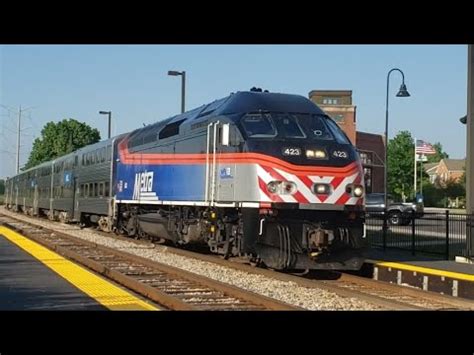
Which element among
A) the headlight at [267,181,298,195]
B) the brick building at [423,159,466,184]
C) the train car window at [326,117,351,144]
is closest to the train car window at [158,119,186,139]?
the train car window at [326,117,351,144]

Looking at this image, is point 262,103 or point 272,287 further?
point 262,103

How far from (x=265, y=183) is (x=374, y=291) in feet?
9.51

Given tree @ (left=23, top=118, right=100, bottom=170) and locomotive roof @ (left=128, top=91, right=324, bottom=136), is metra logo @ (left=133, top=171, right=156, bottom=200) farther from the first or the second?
tree @ (left=23, top=118, right=100, bottom=170)

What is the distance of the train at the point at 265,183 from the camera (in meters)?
12.5

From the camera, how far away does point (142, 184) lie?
19.9 meters

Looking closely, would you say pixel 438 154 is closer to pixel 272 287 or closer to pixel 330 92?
pixel 330 92

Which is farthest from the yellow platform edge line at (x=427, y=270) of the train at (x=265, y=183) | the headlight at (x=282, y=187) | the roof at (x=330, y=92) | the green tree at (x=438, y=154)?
the green tree at (x=438, y=154)

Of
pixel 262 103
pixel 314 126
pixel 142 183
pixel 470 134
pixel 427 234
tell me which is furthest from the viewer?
pixel 427 234

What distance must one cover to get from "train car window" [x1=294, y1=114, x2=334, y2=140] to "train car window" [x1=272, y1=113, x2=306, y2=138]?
141 millimetres

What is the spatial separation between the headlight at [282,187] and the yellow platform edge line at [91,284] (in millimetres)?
3564

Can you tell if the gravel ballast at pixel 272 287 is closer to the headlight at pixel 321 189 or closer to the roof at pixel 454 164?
the headlight at pixel 321 189

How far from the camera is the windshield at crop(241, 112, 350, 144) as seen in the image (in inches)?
519

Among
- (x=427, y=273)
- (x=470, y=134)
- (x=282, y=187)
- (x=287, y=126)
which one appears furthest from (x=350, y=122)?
(x=282, y=187)
